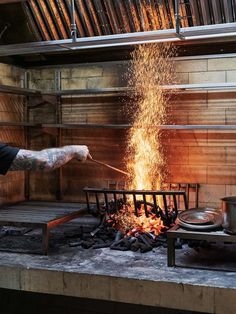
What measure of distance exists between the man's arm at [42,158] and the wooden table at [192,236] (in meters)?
1.09

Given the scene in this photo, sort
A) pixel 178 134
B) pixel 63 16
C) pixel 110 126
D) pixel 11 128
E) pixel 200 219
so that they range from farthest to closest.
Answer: pixel 11 128, pixel 178 134, pixel 110 126, pixel 63 16, pixel 200 219

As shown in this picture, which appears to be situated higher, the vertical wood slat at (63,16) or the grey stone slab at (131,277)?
the vertical wood slat at (63,16)

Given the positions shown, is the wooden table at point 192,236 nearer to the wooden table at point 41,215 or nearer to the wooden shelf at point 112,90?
the wooden table at point 41,215

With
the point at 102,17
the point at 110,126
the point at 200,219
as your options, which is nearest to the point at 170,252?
the point at 200,219

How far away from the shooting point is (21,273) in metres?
3.42

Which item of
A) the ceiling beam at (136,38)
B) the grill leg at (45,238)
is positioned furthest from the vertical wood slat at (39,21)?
the grill leg at (45,238)

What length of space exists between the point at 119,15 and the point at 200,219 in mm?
2480

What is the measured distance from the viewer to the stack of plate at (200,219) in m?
3.37

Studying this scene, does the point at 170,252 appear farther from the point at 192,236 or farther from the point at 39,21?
the point at 39,21

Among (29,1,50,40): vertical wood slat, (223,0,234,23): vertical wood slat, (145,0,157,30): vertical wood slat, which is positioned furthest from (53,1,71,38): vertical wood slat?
(223,0,234,23): vertical wood slat

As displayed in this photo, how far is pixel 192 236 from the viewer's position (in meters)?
3.33

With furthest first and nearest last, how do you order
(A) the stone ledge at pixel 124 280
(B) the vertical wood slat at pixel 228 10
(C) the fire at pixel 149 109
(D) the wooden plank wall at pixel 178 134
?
(C) the fire at pixel 149 109
(D) the wooden plank wall at pixel 178 134
(B) the vertical wood slat at pixel 228 10
(A) the stone ledge at pixel 124 280

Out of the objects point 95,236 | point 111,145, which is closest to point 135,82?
point 111,145

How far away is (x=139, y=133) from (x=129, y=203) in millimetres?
1164
